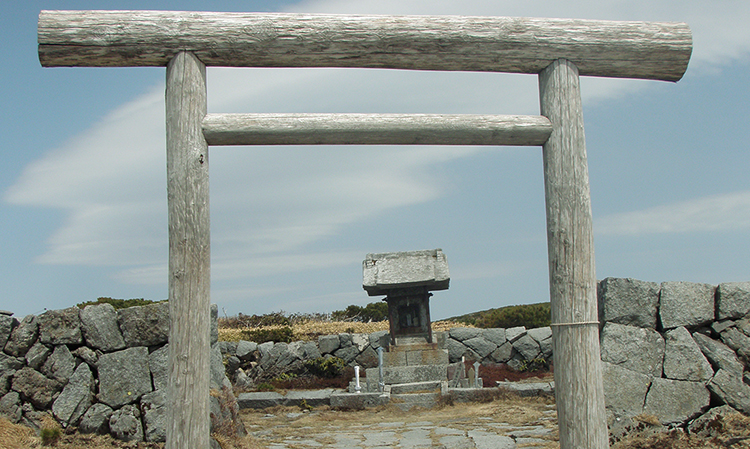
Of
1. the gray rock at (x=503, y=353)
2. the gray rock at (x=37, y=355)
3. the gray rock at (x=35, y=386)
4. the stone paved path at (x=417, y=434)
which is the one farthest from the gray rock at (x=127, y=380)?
the gray rock at (x=503, y=353)

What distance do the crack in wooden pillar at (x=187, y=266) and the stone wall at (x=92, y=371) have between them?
344 cm

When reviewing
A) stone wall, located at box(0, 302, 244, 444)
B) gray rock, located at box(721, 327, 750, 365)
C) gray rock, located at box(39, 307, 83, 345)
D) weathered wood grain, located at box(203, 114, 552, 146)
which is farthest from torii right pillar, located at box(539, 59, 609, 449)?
gray rock, located at box(39, 307, 83, 345)

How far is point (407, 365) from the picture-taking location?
14484 millimetres

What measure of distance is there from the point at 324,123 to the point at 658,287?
5469 millimetres

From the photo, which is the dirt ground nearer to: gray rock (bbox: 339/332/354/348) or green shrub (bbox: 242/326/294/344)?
gray rock (bbox: 339/332/354/348)

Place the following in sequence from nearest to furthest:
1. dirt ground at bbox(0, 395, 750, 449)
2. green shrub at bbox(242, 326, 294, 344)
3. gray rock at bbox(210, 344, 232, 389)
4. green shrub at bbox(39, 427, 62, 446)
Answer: dirt ground at bbox(0, 395, 750, 449)
green shrub at bbox(39, 427, 62, 446)
gray rock at bbox(210, 344, 232, 389)
green shrub at bbox(242, 326, 294, 344)

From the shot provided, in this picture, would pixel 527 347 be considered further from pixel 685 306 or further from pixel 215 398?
pixel 215 398

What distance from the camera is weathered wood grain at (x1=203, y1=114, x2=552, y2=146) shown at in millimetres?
5117

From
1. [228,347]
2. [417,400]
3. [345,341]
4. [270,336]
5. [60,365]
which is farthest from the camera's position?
[270,336]

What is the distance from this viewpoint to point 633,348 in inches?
315

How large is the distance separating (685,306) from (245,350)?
1152cm

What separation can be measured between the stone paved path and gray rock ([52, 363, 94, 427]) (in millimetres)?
2632

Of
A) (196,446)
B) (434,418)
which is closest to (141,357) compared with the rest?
(196,446)

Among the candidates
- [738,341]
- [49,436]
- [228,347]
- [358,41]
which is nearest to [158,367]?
[49,436]
